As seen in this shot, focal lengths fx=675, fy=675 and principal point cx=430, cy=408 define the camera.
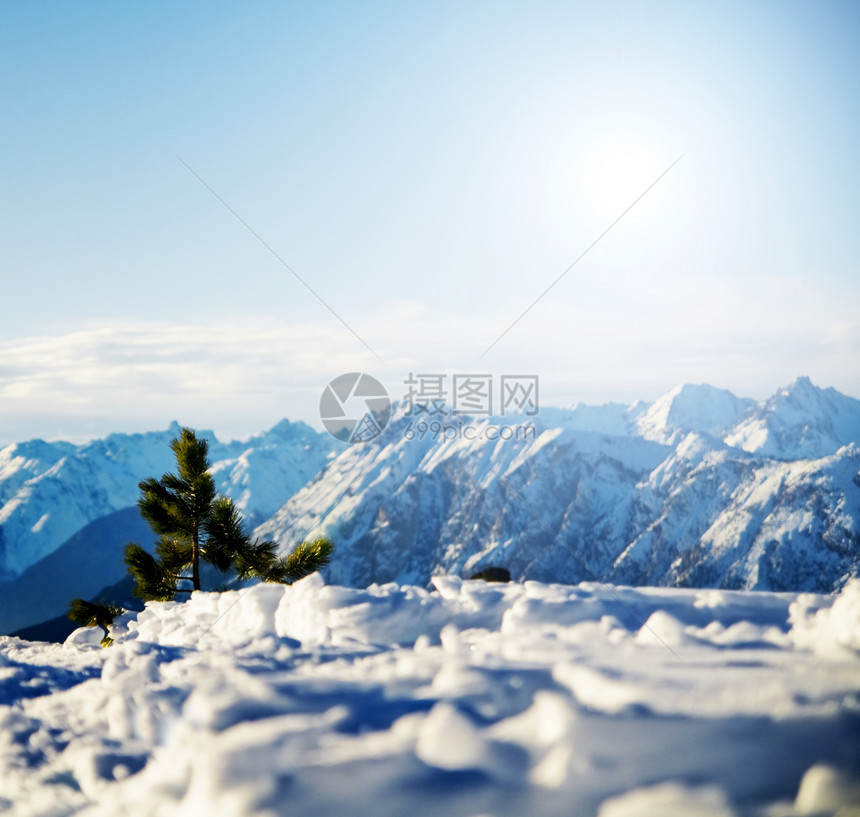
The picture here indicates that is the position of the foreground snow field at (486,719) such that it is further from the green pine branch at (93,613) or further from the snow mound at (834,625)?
the green pine branch at (93,613)

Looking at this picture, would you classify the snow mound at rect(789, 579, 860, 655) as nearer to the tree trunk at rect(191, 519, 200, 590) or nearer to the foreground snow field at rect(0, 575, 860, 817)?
the foreground snow field at rect(0, 575, 860, 817)

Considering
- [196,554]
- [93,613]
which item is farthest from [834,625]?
[93,613]

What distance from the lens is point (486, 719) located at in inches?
157

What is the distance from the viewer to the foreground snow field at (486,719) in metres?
3.57

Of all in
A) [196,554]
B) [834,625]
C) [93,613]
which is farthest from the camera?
[196,554]

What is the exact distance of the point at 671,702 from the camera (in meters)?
3.92

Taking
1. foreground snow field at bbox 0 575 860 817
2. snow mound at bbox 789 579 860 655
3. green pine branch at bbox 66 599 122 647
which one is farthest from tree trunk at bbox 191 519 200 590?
snow mound at bbox 789 579 860 655

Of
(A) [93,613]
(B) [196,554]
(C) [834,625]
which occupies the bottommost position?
(A) [93,613]

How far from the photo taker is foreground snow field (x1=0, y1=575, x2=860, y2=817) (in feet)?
11.7

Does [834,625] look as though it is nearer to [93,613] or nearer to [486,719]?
[486,719]

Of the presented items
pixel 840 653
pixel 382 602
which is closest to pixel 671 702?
pixel 840 653

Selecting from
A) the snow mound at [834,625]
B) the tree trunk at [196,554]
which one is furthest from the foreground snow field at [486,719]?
the tree trunk at [196,554]

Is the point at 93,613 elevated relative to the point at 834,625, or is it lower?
lower

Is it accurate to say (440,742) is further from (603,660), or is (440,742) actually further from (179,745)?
(179,745)
